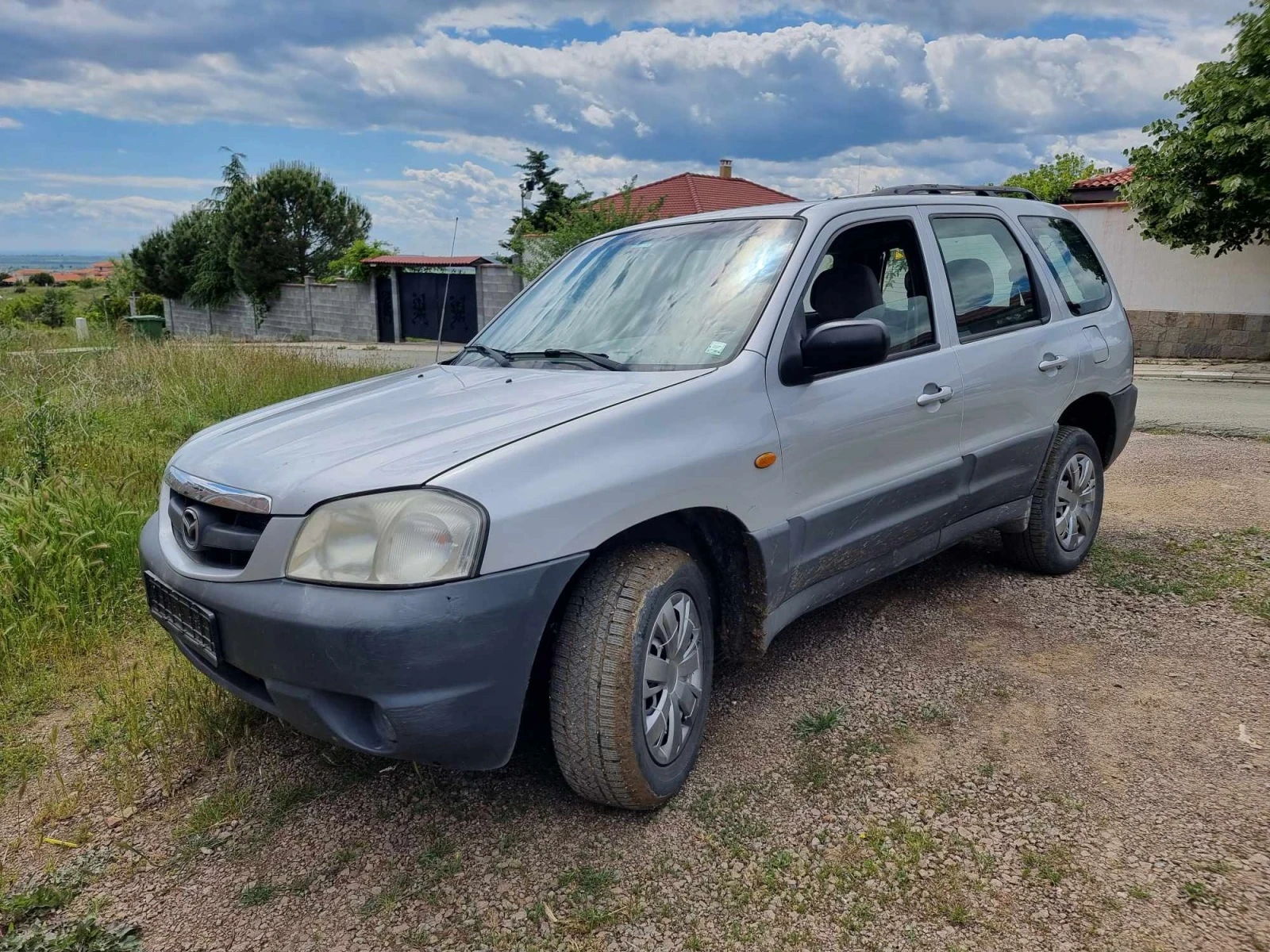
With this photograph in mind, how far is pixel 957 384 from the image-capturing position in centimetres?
365

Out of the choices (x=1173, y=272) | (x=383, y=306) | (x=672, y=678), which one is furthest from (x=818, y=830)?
(x=383, y=306)

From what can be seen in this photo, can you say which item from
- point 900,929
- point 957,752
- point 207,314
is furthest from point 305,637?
point 207,314

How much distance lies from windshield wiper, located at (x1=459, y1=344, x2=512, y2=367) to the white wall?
16.7 metres

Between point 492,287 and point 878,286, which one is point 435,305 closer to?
point 492,287

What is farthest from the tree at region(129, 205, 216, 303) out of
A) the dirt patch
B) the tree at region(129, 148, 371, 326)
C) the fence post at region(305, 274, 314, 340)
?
the dirt patch

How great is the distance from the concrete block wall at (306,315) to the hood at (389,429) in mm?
26468

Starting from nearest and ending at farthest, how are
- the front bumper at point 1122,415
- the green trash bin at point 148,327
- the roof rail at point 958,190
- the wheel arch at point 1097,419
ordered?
the roof rail at point 958,190
the wheel arch at point 1097,419
the front bumper at point 1122,415
the green trash bin at point 148,327

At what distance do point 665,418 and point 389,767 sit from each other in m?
1.49

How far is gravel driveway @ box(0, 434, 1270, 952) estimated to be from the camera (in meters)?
2.25

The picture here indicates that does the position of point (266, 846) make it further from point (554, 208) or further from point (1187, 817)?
point (554, 208)

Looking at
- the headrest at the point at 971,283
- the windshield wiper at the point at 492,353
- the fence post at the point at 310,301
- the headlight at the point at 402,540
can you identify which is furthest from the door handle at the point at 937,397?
the fence post at the point at 310,301

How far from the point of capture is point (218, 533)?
2434 mm

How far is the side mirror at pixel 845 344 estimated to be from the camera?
2869 millimetres

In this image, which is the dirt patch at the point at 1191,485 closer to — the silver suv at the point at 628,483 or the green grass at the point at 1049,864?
the silver suv at the point at 628,483
